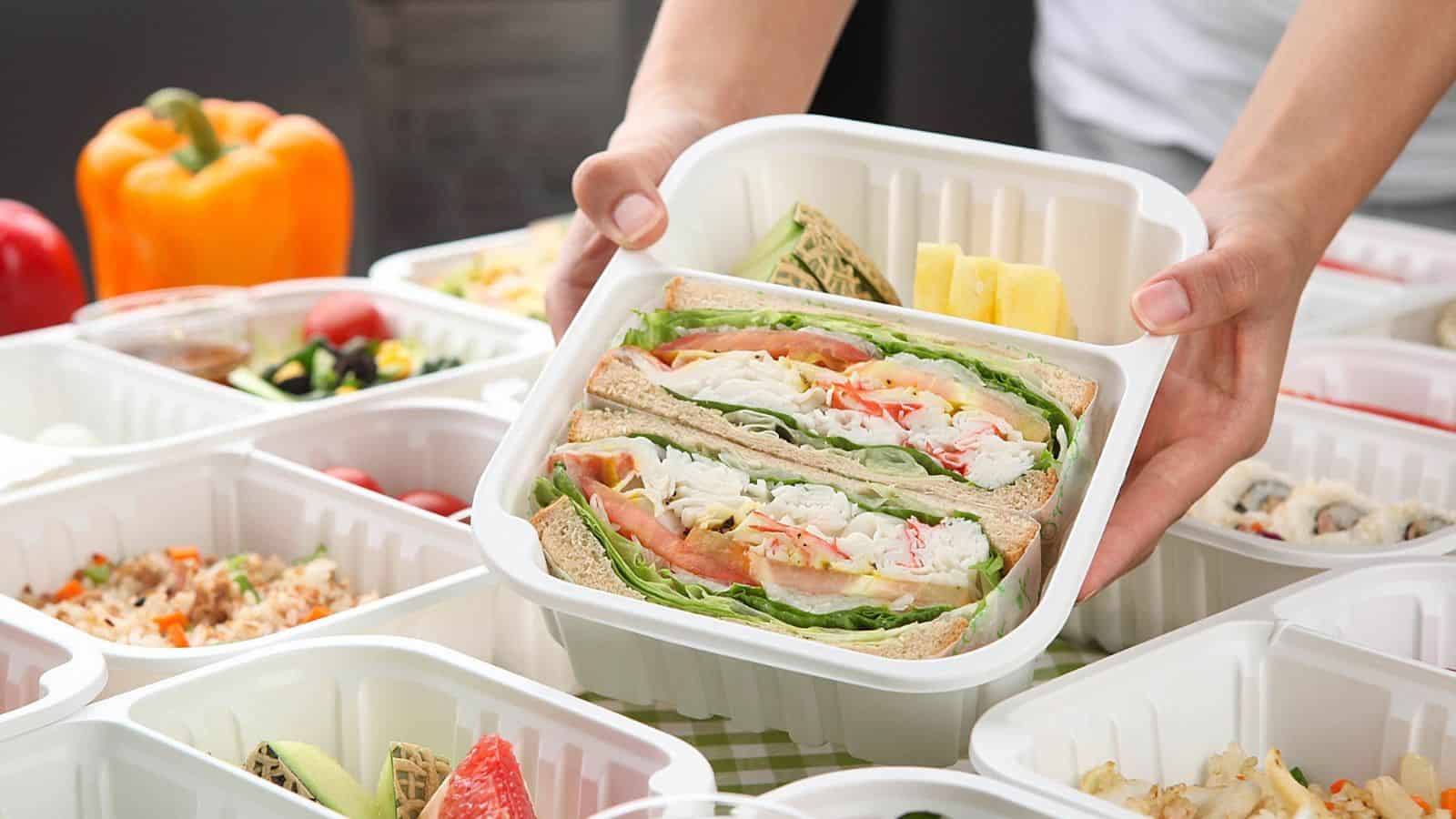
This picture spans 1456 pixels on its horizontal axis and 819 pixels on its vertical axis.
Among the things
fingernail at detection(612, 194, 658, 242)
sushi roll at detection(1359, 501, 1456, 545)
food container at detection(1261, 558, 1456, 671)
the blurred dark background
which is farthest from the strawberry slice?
the blurred dark background

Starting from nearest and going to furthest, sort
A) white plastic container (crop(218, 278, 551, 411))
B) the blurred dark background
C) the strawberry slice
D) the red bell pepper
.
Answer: the strawberry slice → white plastic container (crop(218, 278, 551, 411)) → the red bell pepper → the blurred dark background

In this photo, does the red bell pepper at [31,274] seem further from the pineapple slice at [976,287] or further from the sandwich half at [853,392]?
the pineapple slice at [976,287]

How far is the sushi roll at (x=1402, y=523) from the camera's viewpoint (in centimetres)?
174

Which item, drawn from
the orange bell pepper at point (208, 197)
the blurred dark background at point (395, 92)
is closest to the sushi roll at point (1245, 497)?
the orange bell pepper at point (208, 197)

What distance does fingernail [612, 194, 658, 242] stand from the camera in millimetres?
1600

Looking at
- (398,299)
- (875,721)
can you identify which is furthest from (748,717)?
(398,299)

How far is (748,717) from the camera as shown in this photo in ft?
4.43

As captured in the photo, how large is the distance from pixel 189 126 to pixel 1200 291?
2100 millimetres

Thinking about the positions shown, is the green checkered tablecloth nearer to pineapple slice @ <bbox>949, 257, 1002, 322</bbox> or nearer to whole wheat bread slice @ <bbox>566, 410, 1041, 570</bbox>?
Result: whole wheat bread slice @ <bbox>566, 410, 1041, 570</bbox>

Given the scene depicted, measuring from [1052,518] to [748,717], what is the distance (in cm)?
31

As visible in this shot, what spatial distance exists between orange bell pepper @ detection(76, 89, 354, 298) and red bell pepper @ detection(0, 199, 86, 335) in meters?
0.27

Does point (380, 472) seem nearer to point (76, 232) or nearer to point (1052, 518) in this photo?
point (1052, 518)

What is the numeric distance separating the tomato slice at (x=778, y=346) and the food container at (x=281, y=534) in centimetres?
32

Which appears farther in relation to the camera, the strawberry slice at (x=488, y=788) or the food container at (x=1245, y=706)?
the food container at (x=1245, y=706)
